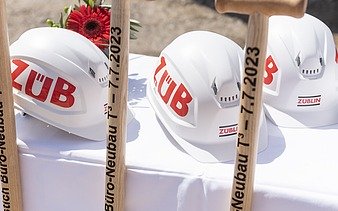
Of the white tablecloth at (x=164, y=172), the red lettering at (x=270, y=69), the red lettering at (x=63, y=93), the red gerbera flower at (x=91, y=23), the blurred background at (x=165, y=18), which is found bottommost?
the blurred background at (x=165, y=18)

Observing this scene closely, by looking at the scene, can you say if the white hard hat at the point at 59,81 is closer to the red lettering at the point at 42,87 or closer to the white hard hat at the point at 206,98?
the red lettering at the point at 42,87

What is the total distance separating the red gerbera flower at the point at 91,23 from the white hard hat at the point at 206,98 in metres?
0.21

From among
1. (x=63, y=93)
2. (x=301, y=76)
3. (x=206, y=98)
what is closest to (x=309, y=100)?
(x=301, y=76)

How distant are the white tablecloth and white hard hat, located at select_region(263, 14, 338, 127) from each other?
0.02 metres

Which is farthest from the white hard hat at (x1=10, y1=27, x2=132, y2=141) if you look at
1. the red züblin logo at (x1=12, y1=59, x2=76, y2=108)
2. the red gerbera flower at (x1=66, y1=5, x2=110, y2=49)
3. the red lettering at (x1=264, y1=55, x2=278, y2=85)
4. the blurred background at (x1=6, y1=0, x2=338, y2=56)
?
the blurred background at (x1=6, y1=0, x2=338, y2=56)

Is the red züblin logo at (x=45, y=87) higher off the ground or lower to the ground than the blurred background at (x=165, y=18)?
higher

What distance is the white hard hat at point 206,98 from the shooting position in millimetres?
1036

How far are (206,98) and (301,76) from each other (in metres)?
0.20

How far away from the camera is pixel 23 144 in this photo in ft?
3.55

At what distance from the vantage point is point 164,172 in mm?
1021

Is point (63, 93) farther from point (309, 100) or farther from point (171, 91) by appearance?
point (309, 100)

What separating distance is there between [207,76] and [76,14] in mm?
334

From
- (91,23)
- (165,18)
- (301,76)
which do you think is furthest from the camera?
(165,18)

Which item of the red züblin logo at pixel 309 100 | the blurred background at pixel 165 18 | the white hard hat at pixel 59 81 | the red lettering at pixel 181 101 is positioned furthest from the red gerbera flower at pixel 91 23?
the blurred background at pixel 165 18
